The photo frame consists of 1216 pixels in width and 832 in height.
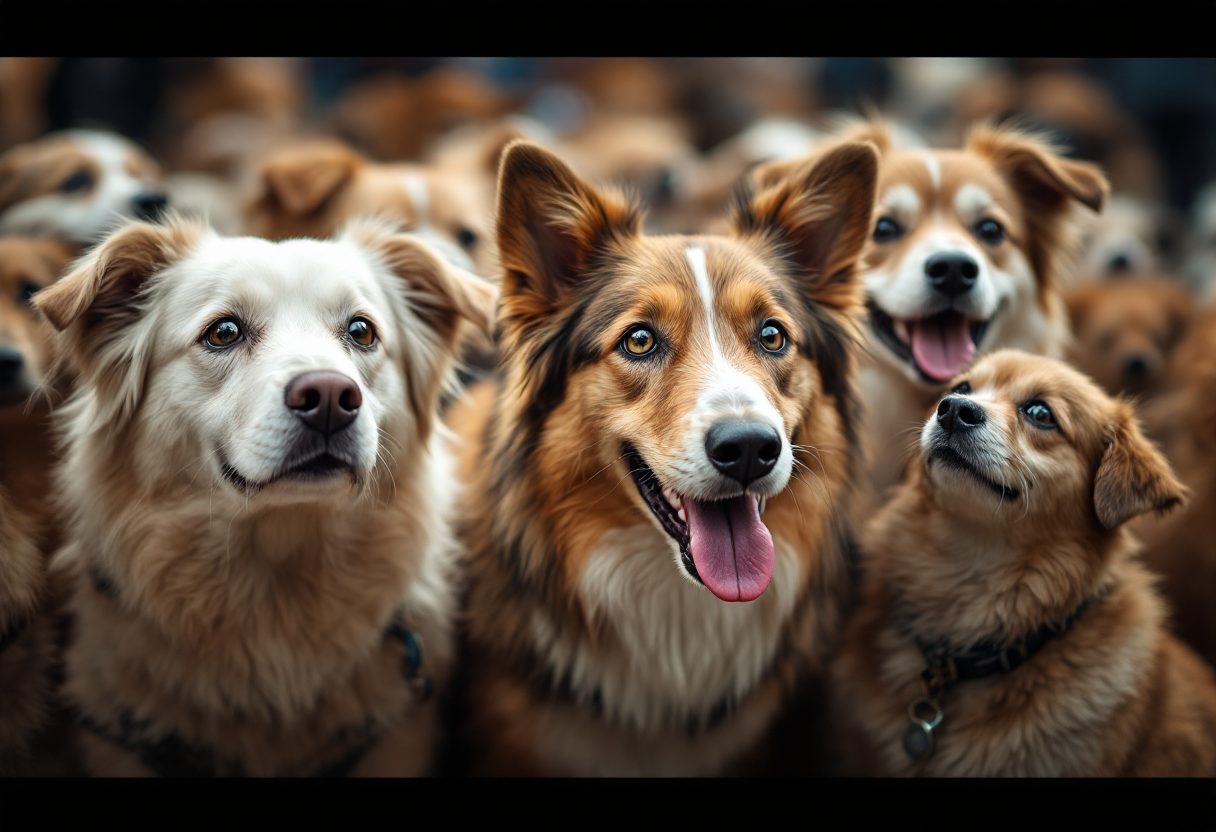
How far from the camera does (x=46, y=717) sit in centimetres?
299

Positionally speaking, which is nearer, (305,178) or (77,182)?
(77,182)

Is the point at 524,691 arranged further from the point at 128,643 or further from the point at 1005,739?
the point at 1005,739

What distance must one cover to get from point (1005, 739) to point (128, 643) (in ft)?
9.36

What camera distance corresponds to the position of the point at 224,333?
2.73 meters

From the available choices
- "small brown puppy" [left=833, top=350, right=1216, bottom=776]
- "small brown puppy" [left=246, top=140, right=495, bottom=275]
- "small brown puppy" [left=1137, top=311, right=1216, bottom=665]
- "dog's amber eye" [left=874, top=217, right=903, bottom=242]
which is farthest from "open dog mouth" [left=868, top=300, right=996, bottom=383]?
"small brown puppy" [left=246, top=140, right=495, bottom=275]

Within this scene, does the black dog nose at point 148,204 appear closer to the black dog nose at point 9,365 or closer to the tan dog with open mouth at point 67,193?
the tan dog with open mouth at point 67,193

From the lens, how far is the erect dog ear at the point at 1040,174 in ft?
12.6

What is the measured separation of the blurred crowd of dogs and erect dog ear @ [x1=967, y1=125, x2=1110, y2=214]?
28mm

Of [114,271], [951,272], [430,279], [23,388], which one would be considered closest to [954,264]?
[951,272]

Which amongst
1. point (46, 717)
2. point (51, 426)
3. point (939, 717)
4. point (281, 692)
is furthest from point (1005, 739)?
point (51, 426)

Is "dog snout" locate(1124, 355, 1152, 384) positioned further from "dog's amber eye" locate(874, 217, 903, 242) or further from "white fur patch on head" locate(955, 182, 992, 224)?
"dog's amber eye" locate(874, 217, 903, 242)

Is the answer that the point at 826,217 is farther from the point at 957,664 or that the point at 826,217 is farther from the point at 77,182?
the point at 77,182

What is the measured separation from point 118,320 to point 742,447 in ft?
6.45

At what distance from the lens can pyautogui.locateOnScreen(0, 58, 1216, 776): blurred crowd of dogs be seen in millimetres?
2826
